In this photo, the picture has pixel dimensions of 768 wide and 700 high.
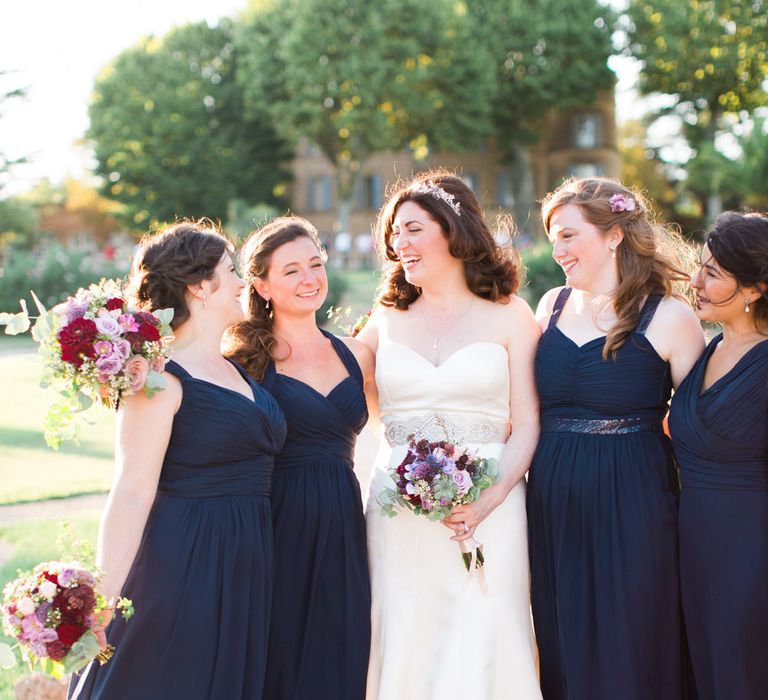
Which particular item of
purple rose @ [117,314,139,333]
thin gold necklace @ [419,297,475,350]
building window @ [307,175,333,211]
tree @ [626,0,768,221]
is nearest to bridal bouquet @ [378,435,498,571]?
thin gold necklace @ [419,297,475,350]

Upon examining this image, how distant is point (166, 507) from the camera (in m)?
3.94

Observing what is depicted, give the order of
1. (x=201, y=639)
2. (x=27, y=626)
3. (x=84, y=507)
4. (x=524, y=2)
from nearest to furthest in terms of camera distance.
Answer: (x=27, y=626) < (x=201, y=639) < (x=84, y=507) < (x=524, y=2)

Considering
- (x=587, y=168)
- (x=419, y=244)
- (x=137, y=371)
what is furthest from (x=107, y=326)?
(x=587, y=168)

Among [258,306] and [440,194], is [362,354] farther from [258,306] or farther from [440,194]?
[440,194]

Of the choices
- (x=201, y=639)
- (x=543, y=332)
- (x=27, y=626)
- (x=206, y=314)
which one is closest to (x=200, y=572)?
(x=201, y=639)

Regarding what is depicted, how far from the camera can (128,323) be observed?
3.65 meters

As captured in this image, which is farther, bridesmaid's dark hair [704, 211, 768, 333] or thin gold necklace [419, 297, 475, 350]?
thin gold necklace [419, 297, 475, 350]

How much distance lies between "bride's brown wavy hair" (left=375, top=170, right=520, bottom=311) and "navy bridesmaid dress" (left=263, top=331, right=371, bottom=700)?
1059 mm

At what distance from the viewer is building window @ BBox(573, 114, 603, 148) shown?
49.4 metres

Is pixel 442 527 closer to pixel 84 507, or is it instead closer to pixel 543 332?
pixel 543 332

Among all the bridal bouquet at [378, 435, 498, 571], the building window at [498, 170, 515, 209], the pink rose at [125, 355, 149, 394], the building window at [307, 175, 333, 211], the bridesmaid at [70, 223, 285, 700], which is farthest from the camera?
the building window at [307, 175, 333, 211]

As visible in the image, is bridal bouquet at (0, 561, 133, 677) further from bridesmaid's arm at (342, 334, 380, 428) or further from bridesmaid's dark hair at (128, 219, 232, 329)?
bridesmaid's arm at (342, 334, 380, 428)

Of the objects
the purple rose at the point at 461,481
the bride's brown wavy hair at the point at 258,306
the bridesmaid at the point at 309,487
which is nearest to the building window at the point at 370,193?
the bride's brown wavy hair at the point at 258,306

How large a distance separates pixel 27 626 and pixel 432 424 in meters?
2.25
